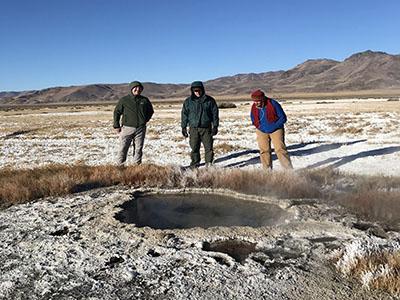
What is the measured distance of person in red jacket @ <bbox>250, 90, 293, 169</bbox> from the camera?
8727 millimetres

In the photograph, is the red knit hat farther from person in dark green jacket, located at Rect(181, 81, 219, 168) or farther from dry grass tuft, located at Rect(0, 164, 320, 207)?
dry grass tuft, located at Rect(0, 164, 320, 207)

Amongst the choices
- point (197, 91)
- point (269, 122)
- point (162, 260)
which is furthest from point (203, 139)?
point (162, 260)

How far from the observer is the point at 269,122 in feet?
28.9

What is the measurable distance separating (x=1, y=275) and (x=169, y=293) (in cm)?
163

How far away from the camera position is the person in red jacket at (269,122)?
8727 millimetres

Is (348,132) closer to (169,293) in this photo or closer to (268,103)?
(268,103)

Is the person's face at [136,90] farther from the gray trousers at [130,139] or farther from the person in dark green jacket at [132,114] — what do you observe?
the gray trousers at [130,139]

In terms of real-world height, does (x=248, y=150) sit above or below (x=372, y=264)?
below

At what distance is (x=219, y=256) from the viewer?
180 inches

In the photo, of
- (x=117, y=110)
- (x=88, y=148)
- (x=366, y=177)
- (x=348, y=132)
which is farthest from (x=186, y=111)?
(x=348, y=132)

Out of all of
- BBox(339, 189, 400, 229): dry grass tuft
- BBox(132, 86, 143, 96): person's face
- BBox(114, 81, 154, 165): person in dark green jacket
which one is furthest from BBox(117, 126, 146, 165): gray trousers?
BBox(339, 189, 400, 229): dry grass tuft

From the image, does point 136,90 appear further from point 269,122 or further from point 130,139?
point 269,122

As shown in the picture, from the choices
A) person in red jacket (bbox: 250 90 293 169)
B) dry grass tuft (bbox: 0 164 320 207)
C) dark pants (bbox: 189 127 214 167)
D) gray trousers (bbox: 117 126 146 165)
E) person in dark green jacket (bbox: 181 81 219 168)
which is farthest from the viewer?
gray trousers (bbox: 117 126 146 165)

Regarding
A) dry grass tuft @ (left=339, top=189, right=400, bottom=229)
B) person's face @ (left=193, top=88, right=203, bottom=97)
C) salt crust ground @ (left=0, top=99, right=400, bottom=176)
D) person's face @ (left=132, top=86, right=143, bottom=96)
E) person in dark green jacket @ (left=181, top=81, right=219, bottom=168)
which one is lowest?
salt crust ground @ (left=0, top=99, right=400, bottom=176)
